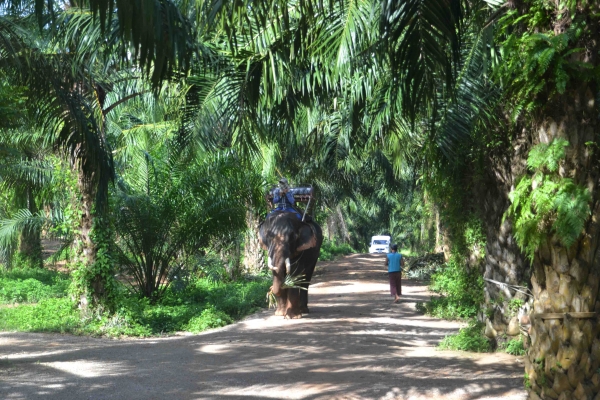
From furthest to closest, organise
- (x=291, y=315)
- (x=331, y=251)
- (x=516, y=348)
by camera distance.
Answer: (x=331, y=251) → (x=291, y=315) → (x=516, y=348)

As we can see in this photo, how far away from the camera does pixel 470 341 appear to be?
33.3 ft

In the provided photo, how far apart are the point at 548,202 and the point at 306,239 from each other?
951 cm

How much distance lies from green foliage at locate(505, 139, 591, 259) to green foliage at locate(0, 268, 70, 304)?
1473 centimetres

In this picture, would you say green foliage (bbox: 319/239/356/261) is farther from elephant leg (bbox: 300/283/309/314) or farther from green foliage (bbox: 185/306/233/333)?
green foliage (bbox: 185/306/233/333)

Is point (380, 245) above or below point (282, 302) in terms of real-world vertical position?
above

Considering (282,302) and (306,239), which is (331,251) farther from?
(306,239)

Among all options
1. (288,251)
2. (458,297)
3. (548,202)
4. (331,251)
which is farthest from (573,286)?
(331,251)

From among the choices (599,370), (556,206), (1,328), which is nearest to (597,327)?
(599,370)

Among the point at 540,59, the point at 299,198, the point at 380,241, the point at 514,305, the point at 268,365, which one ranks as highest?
the point at 540,59

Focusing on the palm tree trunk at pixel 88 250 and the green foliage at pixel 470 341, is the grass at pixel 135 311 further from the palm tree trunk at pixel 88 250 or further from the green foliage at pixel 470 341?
the green foliage at pixel 470 341

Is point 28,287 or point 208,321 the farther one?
point 28,287

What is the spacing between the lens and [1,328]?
13.2 metres

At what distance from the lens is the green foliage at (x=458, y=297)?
1240 centimetres

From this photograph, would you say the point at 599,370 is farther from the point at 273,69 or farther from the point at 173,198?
the point at 173,198
